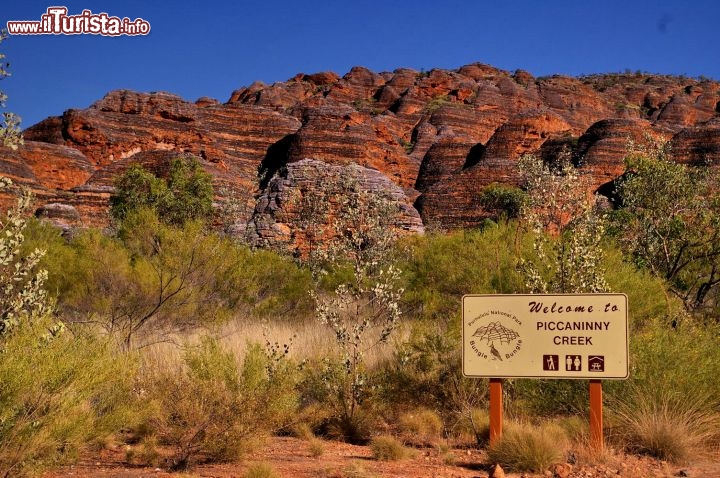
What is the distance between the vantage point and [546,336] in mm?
6309

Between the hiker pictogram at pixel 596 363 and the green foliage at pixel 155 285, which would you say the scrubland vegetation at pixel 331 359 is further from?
the hiker pictogram at pixel 596 363

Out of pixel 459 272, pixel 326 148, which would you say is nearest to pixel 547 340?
pixel 459 272

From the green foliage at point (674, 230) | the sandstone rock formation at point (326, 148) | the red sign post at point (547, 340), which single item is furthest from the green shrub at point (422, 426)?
the sandstone rock formation at point (326, 148)

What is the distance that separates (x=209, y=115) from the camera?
64.7 m

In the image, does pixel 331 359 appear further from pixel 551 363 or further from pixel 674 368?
pixel 674 368

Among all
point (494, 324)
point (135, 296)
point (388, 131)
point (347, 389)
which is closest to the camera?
point (494, 324)

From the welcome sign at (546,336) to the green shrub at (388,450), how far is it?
0.91 metres

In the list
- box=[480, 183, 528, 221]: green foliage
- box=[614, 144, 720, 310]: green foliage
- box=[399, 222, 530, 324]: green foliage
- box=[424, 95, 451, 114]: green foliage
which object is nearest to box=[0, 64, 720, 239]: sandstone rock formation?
box=[424, 95, 451, 114]: green foliage

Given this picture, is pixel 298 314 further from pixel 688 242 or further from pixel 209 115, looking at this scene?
pixel 209 115

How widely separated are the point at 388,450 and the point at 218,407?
1523 mm

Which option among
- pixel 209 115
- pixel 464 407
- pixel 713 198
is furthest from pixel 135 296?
pixel 209 115

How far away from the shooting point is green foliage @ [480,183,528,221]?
39.9 metres

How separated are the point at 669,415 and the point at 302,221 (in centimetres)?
Result: 2445

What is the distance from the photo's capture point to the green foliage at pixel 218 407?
243 inches
